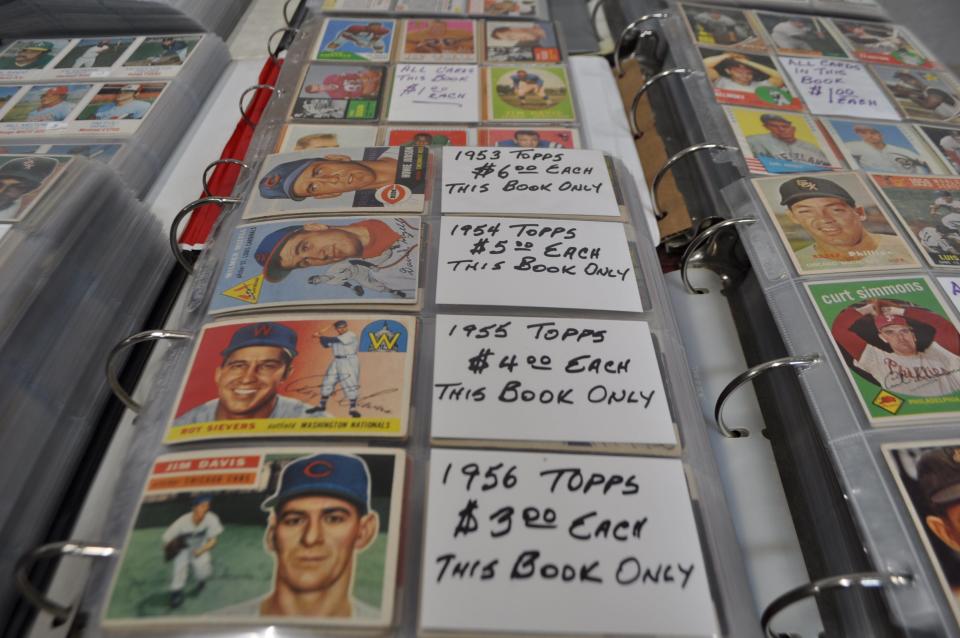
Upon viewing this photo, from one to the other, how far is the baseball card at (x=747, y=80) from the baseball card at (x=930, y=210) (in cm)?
20

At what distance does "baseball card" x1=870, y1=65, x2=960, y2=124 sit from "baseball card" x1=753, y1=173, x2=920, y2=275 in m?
0.26

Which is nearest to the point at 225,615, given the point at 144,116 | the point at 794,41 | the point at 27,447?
the point at 27,447

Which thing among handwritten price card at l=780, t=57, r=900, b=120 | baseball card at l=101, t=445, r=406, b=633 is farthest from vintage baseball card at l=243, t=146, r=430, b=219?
handwritten price card at l=780, t=57, r=900, b=120

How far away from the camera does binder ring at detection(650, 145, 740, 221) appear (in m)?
0.73

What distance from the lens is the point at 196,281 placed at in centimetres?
57

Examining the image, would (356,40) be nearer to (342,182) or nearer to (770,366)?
(342,182)

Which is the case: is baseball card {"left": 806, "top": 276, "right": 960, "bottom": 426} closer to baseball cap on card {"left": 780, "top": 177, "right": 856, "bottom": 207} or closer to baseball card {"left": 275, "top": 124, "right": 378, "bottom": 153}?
baseball cap on card {"left": 780, "top": 177, "right": 856, "bottom": 207}

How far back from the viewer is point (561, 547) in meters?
0.40

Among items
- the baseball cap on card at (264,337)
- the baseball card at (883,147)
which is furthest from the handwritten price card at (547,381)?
the baseball card at (883,147)

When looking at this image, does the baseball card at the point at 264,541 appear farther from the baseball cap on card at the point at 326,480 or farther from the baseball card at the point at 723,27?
the baseball card at the point at 723,27

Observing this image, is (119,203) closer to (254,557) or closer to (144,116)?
(144,116)

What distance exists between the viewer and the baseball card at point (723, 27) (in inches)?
37.2

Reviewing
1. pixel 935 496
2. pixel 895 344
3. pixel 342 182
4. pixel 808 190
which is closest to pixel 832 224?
pixel 808 190

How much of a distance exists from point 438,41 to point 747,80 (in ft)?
1.66
